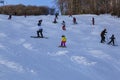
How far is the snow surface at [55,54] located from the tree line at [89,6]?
16730 millimetres

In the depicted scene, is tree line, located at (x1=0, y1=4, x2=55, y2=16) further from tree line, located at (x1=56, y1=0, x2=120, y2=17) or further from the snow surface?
the snow surface

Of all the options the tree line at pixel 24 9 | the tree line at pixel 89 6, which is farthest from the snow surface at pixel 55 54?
the tree line at pixel 24 9

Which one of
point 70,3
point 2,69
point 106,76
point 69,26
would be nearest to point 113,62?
point 106,76

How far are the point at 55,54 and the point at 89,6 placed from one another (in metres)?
43.0

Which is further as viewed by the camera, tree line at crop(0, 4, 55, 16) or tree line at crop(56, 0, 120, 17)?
tree line at crop(0, 4, 55, 16)

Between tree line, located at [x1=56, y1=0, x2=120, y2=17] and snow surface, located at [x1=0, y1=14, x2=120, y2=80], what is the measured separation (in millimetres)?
16730

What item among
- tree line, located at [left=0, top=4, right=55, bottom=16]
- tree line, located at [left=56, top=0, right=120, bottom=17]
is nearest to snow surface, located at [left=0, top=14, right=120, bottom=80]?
tree line, located at [left=56, top=0, right=120, bottom=17]

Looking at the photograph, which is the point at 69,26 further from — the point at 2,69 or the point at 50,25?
the point at 2,69

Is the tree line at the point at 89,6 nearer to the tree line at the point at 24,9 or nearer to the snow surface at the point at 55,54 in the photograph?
the tree line at the point at 24,9

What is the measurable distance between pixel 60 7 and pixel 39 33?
41.3 meters

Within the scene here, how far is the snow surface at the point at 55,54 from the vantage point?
26109mm

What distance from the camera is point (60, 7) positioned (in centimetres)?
8162

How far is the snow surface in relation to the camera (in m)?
26.1

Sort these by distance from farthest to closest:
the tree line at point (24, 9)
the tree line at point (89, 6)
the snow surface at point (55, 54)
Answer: the tree line at point (24, 9)
the tree line at point (89, 6)
the snow surface at point (55, 54)
